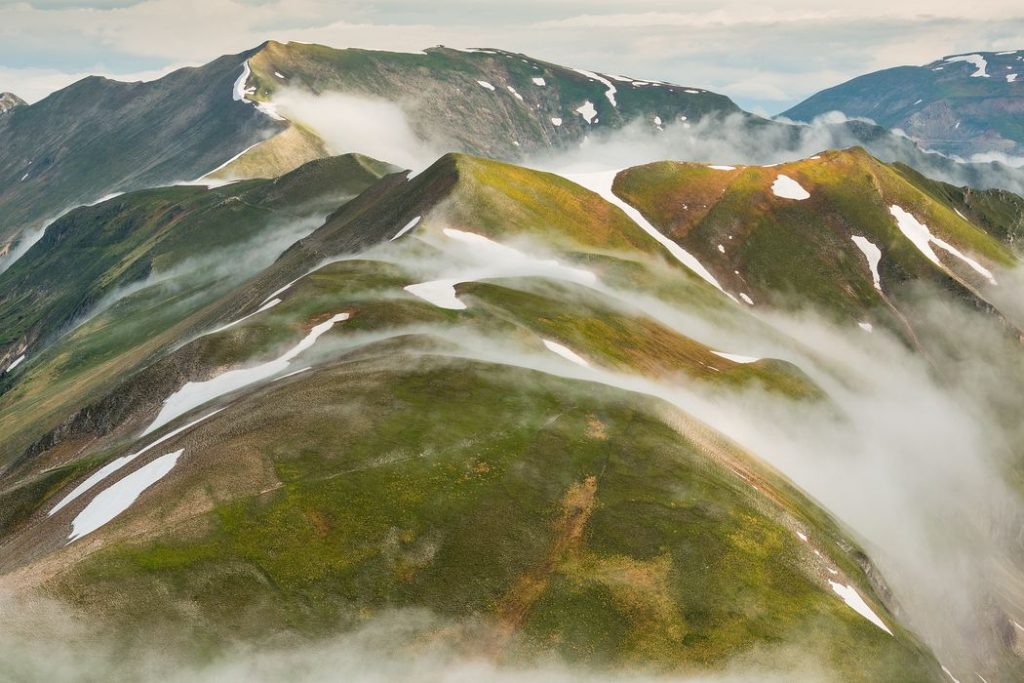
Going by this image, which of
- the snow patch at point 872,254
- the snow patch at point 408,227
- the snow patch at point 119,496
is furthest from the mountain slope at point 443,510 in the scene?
the snow patch at point 872,254

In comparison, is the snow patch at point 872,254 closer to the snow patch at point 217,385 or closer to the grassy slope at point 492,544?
the grassy slope at point 492,544

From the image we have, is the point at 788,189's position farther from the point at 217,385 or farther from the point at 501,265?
the point at 217,385

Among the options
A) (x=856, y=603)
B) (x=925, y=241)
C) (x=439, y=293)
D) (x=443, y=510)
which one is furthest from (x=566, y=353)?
(x=925, y=241)

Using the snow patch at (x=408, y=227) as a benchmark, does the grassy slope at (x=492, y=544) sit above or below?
below

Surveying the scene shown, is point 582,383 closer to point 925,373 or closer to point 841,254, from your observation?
point 925,373

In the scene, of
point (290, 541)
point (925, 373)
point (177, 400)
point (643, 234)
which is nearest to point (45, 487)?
point (177, 400)

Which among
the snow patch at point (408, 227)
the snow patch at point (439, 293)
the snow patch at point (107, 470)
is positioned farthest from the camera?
the snow patch at point (408, 227)

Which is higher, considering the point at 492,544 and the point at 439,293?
the point at 439,293
